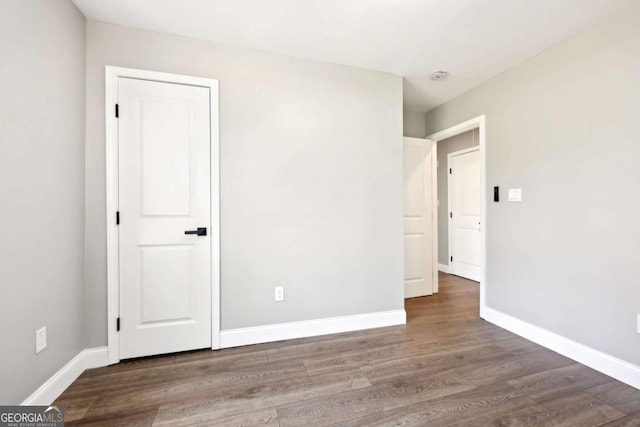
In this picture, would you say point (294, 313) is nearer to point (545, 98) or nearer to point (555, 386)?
point (555, 386)

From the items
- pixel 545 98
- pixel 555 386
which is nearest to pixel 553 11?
pixel 545 98

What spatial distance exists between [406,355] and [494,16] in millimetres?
2571

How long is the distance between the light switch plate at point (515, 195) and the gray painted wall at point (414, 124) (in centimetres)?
157

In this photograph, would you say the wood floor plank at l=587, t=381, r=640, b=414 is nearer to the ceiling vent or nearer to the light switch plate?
the light switch plate

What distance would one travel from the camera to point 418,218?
364 cm

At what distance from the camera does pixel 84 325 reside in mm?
1958

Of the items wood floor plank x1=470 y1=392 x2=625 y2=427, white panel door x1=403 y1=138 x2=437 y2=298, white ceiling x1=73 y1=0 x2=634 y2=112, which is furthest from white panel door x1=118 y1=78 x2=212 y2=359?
white panel door x1=403 y1=138 x2=437 y2=298

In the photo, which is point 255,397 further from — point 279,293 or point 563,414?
point 563,414

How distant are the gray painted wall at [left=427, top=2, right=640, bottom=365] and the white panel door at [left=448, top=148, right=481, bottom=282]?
1.71m

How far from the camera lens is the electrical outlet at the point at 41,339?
152 cm

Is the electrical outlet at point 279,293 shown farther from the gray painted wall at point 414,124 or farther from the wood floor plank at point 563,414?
the gray painted wall at point 414,124

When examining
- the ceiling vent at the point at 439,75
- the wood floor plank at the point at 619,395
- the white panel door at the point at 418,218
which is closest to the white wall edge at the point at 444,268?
the white panel door at the point at 418,218

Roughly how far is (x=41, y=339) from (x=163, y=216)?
97cm

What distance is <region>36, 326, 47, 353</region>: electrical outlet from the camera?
1517mm
